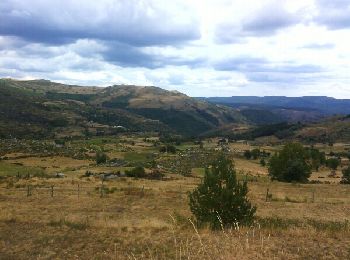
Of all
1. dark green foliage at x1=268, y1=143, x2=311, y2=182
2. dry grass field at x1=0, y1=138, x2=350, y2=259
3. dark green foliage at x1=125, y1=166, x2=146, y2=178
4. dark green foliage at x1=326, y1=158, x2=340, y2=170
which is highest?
dry grass field at x1=0, y1=138, x2=350, y2=259

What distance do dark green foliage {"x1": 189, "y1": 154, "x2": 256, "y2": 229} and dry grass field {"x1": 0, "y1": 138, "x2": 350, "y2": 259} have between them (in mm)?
868

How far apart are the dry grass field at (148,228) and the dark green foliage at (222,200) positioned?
34.2 inches

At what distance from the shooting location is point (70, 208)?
109 ft

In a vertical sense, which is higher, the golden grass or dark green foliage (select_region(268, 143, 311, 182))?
the golden grass

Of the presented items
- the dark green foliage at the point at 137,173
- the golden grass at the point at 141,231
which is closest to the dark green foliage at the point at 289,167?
the dark green foliage at the point at 137,173

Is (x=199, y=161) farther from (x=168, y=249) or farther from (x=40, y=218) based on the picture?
(x=168, y=249)

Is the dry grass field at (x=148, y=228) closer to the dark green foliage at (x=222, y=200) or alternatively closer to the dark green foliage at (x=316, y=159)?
the dark green foliage at (x=222, y=200)

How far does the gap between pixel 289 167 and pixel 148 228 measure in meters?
47.4

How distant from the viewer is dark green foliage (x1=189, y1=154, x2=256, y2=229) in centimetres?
2108

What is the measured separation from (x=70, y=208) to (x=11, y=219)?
8.72m

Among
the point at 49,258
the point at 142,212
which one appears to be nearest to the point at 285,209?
the point at 142,212

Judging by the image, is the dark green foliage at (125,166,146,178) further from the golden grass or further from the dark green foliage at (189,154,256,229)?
the dark green foliage at (189,154,256,229)

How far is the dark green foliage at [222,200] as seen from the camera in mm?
21078

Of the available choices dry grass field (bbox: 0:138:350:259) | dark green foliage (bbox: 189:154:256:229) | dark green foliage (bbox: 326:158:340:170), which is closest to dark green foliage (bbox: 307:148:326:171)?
dark green foliage (bbox: 326:158:340:170)
